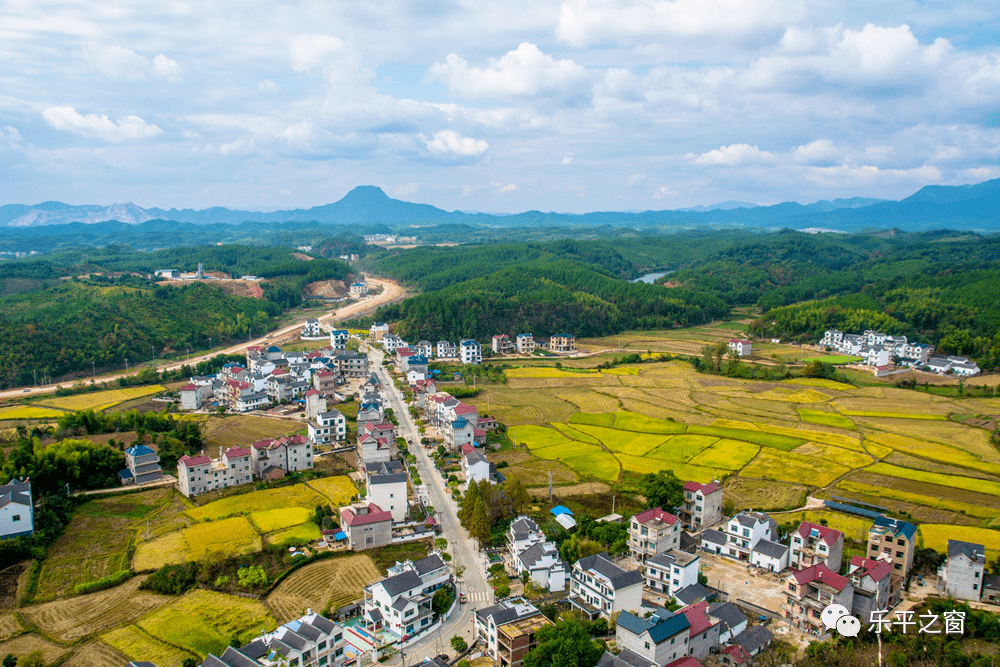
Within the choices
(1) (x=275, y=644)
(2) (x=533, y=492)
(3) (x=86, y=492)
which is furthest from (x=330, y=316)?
(1) (x=275, y=644)

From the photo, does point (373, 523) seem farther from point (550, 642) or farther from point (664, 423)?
point (664, 423)

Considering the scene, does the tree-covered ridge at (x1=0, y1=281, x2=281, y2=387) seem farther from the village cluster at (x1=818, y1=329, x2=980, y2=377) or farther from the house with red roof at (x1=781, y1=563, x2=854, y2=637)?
the village cluster at (x1=818, y1=329, x2=980, y2=377)

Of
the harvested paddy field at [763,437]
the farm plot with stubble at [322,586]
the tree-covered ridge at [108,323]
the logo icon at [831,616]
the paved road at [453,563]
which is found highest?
the tree-covered ridge at [108,323]

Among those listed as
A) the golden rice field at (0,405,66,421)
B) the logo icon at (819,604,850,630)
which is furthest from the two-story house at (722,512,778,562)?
the golden rice field at (0,405,66,421)

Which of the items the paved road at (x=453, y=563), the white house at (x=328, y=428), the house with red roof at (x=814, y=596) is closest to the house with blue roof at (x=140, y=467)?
A: the white house at (x=328, y=428)

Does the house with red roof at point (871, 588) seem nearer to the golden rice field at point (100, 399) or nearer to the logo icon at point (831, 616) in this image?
the logo icon at point (831, 616)

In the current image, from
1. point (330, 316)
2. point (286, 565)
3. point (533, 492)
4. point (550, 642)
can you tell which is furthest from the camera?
point (330, 316)

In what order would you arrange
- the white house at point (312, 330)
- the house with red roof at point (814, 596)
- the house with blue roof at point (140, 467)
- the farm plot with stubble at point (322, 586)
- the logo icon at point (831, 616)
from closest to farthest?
the logo icon at point (831, 616) < the house with red roof at point (814, 596) < the farm plot with stubble at point (322, 586) < the house with blue roof at point (140, 467) < the white house at point (312, 330)
